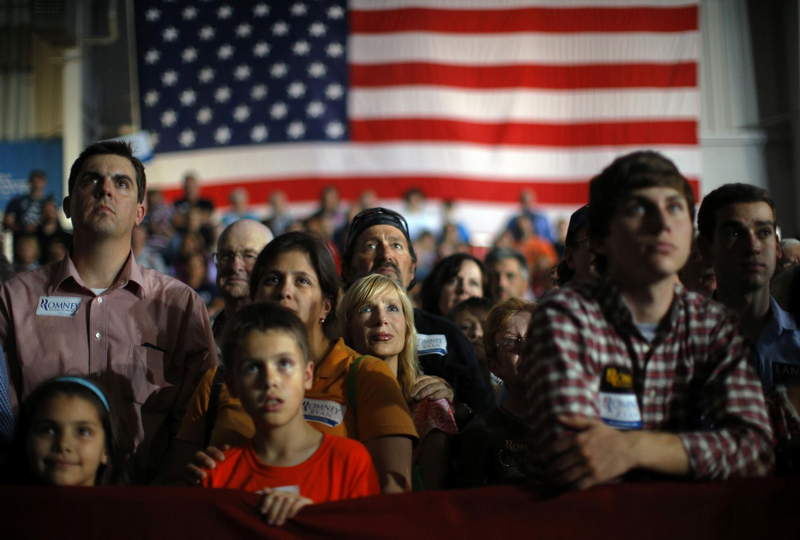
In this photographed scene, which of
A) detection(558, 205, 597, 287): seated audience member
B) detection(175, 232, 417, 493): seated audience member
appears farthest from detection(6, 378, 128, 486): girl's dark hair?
detection(558, 205, 597, 287): seated audience member

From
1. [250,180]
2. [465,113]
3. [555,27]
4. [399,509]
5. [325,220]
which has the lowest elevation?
[399,509]

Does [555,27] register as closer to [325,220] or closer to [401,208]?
[401,208]

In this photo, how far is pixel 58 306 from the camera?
124 inches

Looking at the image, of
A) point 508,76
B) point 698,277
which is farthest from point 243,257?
point 508,76

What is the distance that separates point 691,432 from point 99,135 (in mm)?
14131

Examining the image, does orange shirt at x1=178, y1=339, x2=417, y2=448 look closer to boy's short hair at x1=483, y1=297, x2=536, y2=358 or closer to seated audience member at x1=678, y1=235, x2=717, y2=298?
boy's short hair at x1=483, y1=297, x2=536, y2=358

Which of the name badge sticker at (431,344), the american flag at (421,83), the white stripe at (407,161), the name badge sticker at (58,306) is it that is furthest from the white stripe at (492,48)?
the name badge sticker at (58,306)

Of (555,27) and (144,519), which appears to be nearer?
(144,519)

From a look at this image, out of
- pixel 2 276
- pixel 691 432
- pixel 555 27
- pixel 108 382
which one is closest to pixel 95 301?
pixel 108 382

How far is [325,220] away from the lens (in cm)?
989

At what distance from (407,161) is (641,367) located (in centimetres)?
1126

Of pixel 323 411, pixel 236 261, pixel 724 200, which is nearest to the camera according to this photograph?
pixel 323 411

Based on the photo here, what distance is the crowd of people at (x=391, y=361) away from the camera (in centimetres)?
202

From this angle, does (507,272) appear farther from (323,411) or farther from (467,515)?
(467,515)
